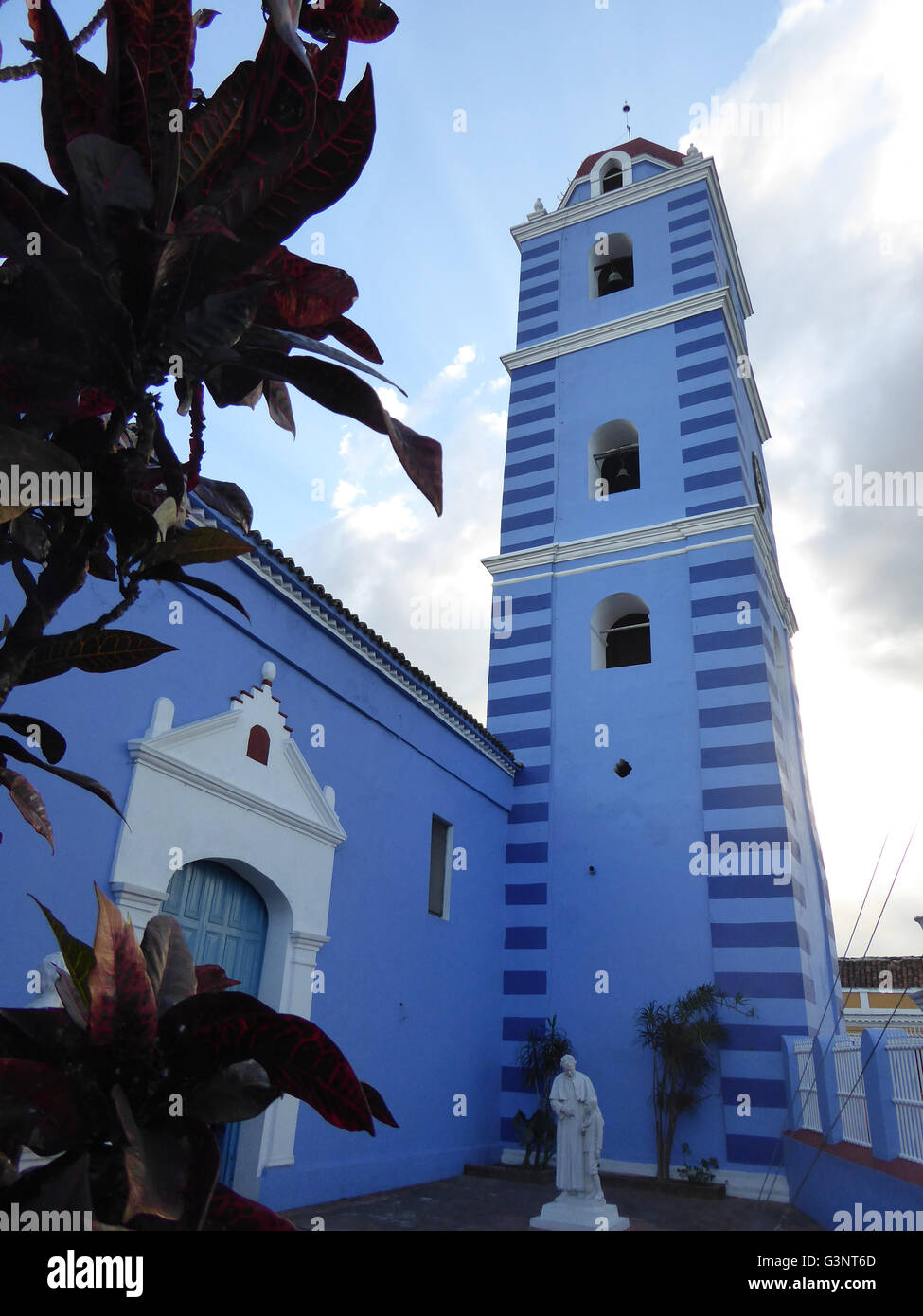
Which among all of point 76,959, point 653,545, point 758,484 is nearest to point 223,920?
point 76,959

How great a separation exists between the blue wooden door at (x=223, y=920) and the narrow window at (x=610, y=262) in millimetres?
11785

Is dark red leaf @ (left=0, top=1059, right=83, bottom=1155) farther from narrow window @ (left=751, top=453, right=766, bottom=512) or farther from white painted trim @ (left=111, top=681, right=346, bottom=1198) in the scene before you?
narrow window @ (left=751, top=453, right=766, bottom=512)

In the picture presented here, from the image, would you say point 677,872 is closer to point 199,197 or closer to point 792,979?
point 792,979

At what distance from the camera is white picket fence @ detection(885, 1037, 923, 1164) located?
5.65m

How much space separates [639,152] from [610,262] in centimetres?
240

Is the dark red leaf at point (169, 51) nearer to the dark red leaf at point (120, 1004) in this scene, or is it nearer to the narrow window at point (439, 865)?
the dark red leaf at point (120, 1004)

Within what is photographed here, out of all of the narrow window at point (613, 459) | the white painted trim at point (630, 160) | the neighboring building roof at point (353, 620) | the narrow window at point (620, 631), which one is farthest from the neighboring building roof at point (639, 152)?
the neighboring building roof at point (353, 620)

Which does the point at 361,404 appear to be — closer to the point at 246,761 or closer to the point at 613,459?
the point at 246,761

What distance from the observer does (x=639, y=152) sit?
1562 centimetres

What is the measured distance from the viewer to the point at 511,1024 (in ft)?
34.3

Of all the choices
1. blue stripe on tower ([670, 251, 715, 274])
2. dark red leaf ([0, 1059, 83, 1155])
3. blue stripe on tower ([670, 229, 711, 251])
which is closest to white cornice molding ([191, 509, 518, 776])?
dark red leaf ([0, 1059, 83, 1155])

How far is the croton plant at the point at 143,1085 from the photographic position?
1.04m
